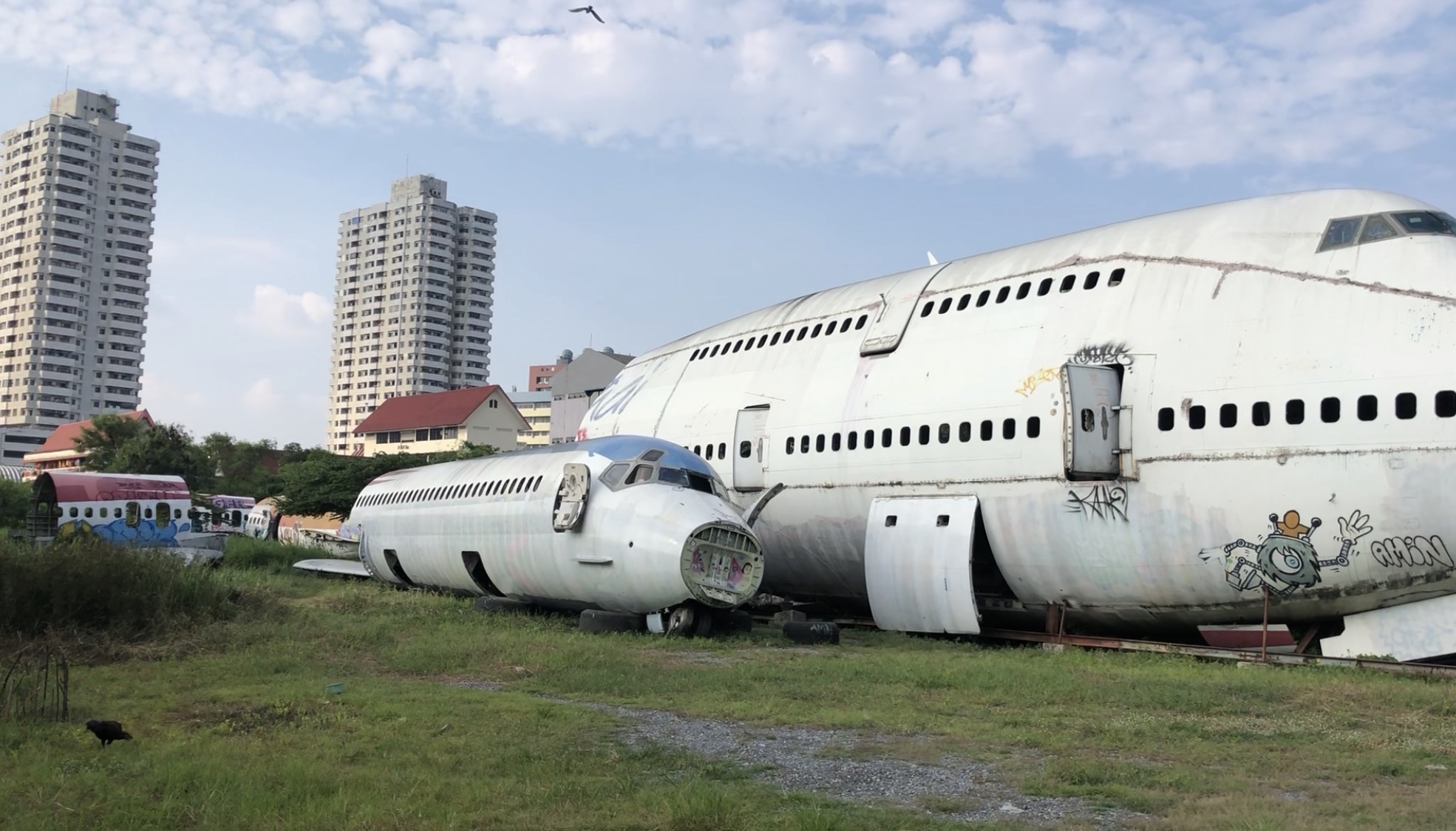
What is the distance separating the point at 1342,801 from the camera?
8469 millimetres

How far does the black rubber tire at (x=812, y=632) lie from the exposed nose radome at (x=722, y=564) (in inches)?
42.5

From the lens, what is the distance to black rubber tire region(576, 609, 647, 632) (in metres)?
20.5

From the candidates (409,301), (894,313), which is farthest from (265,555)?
(409,301)

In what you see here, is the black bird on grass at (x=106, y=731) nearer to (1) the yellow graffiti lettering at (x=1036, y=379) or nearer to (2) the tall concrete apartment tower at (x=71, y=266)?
(1) the yellow graffiti lettering at (x=1036, y=379)

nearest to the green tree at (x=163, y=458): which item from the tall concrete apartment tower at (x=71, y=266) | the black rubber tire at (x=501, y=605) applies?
the tall concrete apartment tower at (x=71, y=266)

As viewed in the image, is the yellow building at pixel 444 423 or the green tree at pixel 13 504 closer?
the green tree at pixel 13 504

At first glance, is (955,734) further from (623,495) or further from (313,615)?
(313,615)

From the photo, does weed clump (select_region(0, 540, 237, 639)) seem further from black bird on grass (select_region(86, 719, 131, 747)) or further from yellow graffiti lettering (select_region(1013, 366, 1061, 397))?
yellow graffiti lettering (select_region(1013, 366, 1061, 397))

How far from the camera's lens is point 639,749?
10.2 meters

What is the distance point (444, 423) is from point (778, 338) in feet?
329

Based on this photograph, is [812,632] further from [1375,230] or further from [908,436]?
[1375,230]

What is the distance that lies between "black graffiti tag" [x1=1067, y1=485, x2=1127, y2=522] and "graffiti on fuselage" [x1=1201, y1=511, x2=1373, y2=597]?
4.98 ft

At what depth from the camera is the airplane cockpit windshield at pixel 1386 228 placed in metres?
17.2

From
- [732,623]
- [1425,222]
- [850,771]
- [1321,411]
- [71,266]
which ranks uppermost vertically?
[71,266]
